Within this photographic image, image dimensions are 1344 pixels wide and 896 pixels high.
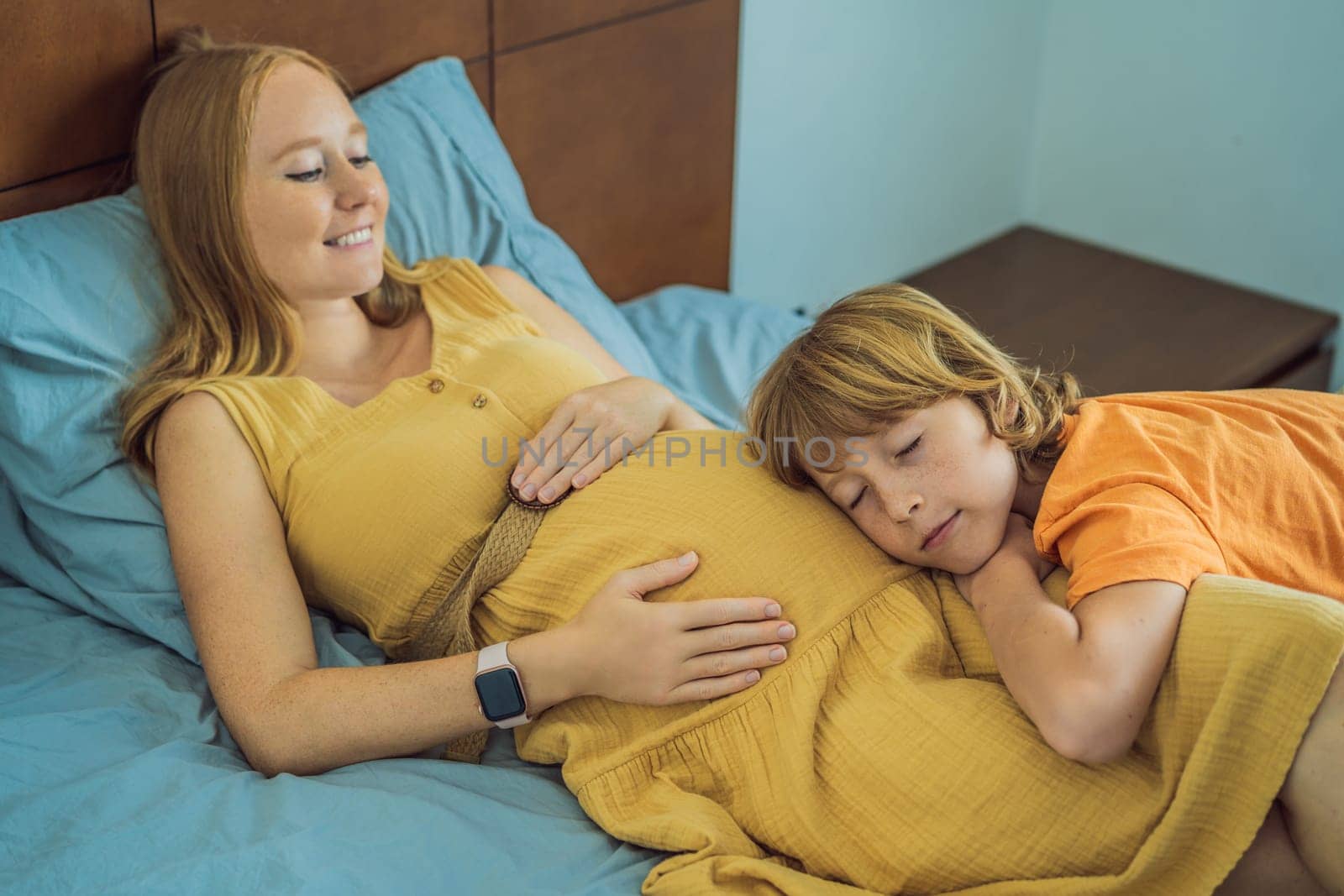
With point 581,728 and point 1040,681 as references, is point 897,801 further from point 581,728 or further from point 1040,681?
point 581,728

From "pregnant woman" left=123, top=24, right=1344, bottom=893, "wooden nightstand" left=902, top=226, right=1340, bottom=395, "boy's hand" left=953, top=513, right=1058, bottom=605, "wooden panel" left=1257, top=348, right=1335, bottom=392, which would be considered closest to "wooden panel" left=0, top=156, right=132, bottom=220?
"pregnant woman" left=123, top=24, right=1344, bottom=893

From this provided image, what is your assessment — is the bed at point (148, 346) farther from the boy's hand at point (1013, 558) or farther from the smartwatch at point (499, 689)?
the boy's hand at point (1013, 558)

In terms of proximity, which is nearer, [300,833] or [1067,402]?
[300,833]

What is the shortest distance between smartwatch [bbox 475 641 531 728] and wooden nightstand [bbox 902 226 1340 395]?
134 cm

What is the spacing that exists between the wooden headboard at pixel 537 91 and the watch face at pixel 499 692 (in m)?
0.78

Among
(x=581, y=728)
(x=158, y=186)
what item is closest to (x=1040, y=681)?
(x=581, y=728)

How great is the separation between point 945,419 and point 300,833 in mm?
679

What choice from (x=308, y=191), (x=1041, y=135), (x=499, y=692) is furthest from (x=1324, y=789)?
(x=1041, y=135)

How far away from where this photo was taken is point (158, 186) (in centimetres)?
142

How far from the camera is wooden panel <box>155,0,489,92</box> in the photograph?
1.56 metres

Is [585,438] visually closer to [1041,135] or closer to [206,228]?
[206,228]

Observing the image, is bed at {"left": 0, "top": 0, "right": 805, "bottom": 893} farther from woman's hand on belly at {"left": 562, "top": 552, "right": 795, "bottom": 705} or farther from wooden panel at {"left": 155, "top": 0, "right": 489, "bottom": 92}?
woman's hand on belly at {"left": 562, "top": 552, "right": 795, "bottom": 705}

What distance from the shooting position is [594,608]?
46.6 inches

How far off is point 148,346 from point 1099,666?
103 cm
